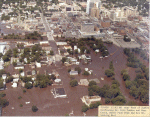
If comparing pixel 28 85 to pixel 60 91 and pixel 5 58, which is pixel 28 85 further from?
pixel 5 58

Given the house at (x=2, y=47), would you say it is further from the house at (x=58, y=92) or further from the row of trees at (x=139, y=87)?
the row of trees at (x=139, y=87)

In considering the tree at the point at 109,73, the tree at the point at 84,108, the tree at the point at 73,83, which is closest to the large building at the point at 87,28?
the tree at the point at 109,73

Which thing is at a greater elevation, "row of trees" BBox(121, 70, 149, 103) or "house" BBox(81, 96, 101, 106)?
"row of trees" BBox(121, 70, 149, 103)

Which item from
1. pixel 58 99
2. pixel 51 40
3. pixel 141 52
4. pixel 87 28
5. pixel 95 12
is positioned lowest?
pixel 58 99

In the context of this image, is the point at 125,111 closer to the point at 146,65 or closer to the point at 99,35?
the point at 146,65

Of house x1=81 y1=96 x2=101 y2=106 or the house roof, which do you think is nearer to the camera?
house x1=81 y1=96 x2=101 y2=106

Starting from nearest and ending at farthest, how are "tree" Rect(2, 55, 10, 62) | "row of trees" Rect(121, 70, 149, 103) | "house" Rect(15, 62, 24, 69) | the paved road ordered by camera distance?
1. "row of trees" Rect(121, 70, 149, 103)
2. "house" Rect(15, 62, 24, 69)
3. "tree" Rect(2, 55, 10, 62)
4. the paved road

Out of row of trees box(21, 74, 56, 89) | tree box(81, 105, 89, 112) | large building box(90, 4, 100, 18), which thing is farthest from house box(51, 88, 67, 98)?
large building box(90, 4, 100, 18)

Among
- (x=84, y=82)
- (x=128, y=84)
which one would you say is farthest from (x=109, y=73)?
(x=84, y=82)

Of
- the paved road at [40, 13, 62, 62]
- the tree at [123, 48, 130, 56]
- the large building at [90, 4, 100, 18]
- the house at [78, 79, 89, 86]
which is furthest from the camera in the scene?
the large building at [90, 4, 100, 18]

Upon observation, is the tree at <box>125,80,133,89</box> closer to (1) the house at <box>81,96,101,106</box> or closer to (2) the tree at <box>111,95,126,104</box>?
(2) the tree at <box>111,95,126,104</box>
